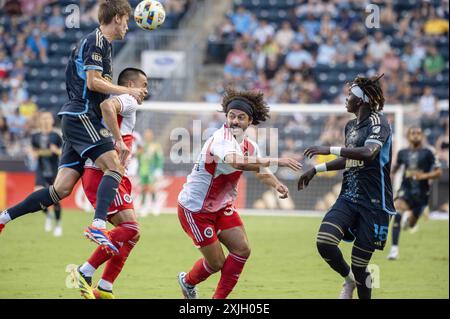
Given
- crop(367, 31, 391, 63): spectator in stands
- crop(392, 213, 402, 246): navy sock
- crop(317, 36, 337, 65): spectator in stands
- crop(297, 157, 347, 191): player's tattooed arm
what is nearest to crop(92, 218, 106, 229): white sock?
crop(297, 157, 347, 191): player's tattooed arm

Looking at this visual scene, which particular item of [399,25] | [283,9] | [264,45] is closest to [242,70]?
[264,45]

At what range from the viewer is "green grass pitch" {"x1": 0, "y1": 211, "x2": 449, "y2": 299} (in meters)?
11.8

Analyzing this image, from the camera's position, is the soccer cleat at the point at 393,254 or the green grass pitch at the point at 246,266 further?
the soccer cleat at the point at 393,254

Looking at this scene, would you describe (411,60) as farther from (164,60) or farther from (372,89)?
(372,89)

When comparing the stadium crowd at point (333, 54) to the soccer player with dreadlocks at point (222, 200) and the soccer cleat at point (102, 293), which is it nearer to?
the soccer player with dreadlocks at point (222, 200)

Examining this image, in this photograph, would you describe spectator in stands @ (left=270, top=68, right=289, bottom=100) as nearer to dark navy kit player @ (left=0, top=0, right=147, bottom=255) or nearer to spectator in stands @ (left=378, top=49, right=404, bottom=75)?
spectator in stands @ (left=378, top=49, right=404, bottom=75)

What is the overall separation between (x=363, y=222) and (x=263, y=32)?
19012mm

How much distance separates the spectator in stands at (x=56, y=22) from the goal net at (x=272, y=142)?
6753 mm

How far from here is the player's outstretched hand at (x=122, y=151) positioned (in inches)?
381

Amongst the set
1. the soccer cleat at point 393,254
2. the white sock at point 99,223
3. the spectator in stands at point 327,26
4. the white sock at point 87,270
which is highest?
Answer: the spectator in stands at point 327,26

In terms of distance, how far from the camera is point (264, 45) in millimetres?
27891

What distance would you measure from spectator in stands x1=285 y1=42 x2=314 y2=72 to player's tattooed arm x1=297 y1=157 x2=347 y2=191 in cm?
1745

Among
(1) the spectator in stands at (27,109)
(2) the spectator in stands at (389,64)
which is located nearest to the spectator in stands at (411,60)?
(2) the spectator in stands at (389,64)

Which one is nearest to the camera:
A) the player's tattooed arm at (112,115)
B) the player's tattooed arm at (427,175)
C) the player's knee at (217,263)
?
the player's tattooed arm at (112,115)
